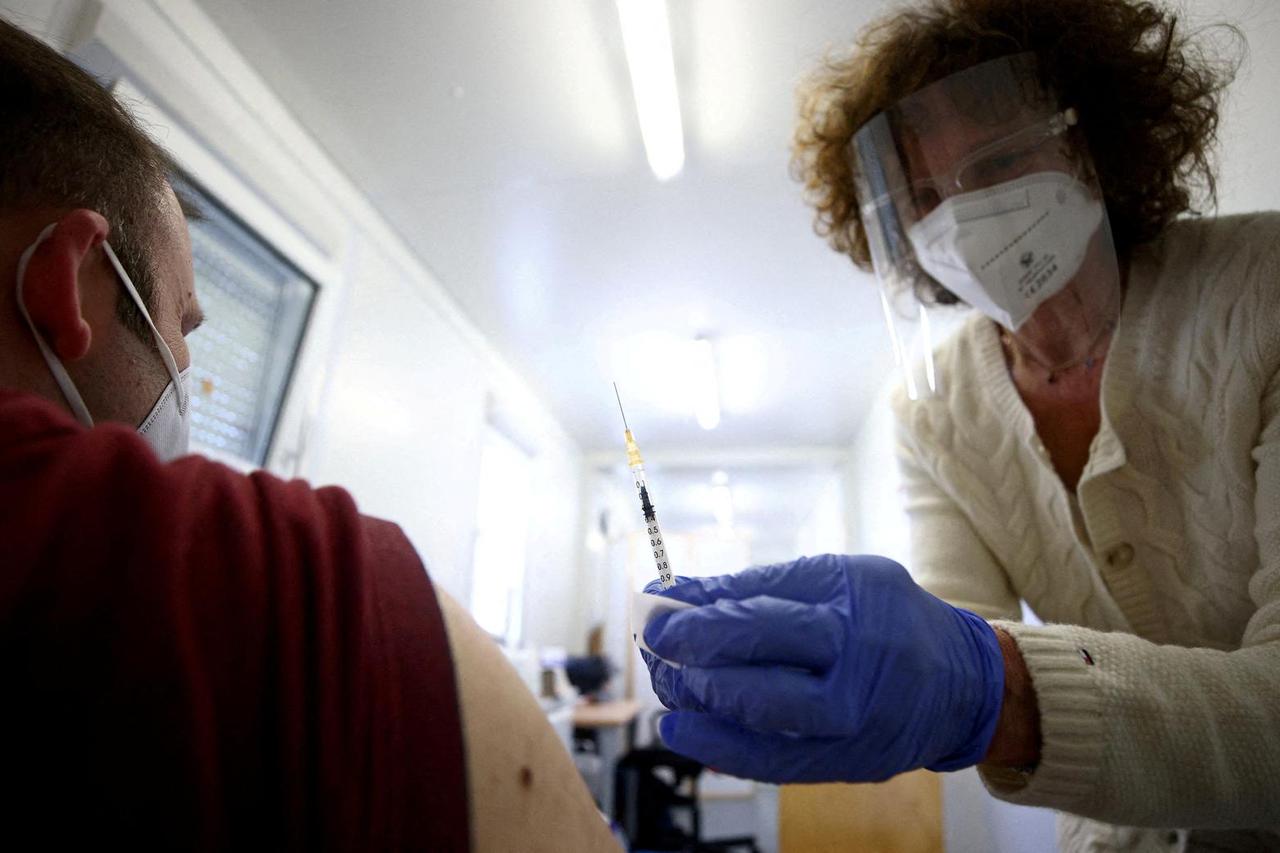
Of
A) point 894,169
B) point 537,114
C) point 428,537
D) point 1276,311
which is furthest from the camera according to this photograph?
point 428,537

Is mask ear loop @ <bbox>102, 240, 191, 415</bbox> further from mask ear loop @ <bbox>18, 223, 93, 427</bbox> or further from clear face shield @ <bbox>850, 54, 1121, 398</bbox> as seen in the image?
clear face shield @ <bbox>850, 54, 1121, 398</bbox>

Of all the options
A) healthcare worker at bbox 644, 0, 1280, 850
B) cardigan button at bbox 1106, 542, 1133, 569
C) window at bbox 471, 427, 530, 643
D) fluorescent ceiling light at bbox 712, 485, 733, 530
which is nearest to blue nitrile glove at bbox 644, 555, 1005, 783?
healthcare worker at bbox 644, 0, 1280, 850

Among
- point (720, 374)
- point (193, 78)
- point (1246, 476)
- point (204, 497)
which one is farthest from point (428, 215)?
point (1246, 476)

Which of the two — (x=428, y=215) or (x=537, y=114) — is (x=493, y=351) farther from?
(x=537, y=114)

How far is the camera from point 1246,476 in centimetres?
81

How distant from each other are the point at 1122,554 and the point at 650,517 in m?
0.70

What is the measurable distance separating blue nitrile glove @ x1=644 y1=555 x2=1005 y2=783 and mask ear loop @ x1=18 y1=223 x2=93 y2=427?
0.63 m

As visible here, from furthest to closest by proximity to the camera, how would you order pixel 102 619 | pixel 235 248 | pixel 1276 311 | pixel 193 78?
pixel 235 248 < pixel 193 78 < pixel 1276 311 < pixel 102 619

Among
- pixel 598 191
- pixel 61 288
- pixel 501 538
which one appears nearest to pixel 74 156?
pixel 61 288

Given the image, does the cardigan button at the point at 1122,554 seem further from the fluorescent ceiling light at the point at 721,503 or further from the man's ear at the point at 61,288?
the fluorescent ceiling light at the point at 721,503

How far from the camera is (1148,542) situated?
90 centimetres

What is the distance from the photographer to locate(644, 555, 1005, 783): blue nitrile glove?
1.79ft

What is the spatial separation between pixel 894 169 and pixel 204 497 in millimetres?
1014

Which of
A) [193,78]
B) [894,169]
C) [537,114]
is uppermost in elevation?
[537,114]
